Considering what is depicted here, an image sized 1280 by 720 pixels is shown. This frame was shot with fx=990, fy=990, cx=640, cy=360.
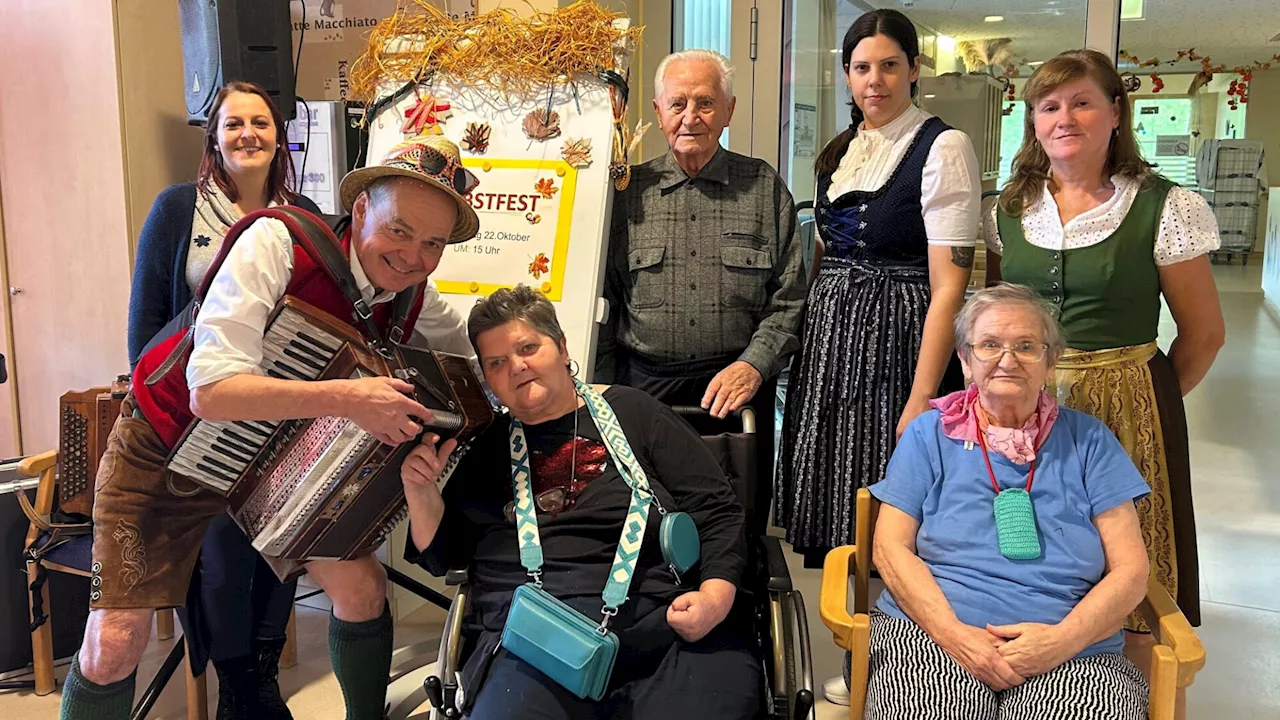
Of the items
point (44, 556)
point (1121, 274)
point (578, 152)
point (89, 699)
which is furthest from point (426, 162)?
point (44, 556)

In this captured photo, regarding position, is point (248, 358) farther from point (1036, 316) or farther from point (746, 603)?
point (1036, 316)

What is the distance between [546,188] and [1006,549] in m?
1.37

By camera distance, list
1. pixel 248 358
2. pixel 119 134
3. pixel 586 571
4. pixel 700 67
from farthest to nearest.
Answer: pixel 119 134, pixel 700 67, pixel 586 571, pixel 248 358

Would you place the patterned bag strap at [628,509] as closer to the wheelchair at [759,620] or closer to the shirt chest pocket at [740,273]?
the wheelchair at [759,620]

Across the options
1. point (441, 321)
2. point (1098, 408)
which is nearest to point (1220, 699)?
point (1098, 408)

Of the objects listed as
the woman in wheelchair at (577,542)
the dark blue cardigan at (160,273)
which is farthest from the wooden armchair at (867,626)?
the dark blue cardigan at (160,273)

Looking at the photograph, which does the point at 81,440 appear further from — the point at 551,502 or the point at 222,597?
the point at 551,502

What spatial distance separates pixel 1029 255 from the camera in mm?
2141

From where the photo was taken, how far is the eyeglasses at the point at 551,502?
198cm

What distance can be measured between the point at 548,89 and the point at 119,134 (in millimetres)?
1426

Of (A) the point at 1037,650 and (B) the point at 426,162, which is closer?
(A) the point at 1037,650

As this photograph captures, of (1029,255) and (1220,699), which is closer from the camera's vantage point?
(1029,255)

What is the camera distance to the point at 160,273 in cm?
235

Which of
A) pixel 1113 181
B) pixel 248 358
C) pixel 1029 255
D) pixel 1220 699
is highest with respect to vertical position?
pixel 1113 181
